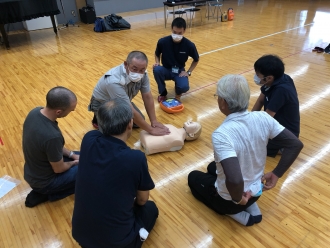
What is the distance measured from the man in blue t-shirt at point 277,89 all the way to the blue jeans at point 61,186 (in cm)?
158

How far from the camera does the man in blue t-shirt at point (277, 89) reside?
1955 mm

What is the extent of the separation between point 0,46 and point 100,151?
6071mm

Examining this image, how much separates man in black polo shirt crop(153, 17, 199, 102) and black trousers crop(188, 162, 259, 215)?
1549 millimetres

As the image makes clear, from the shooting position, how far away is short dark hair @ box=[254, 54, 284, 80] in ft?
6.38

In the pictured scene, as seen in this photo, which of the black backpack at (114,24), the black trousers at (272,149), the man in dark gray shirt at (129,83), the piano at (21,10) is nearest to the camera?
the man in dark gray shirt at (129,83)

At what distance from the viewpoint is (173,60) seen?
330cm

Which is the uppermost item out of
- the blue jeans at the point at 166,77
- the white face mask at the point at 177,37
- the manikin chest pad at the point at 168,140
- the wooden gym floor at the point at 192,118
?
the white face mask at the point at 177,37

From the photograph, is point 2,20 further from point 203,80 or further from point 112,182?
point 112,182

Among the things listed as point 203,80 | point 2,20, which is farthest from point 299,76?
point 2,20

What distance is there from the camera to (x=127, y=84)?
232 cm

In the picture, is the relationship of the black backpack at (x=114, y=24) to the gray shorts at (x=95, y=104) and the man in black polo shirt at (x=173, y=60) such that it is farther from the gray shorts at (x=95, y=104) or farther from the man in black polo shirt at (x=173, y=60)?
the gray shorts at (x=95, y=104)

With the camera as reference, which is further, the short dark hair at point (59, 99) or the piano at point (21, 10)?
the piano at point (21, 10)

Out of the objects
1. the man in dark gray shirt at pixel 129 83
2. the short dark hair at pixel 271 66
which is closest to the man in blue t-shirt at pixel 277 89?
the short dark hair at pixel 271 66

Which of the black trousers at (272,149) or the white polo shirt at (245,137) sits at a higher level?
the white polo shirt at (245,137)
